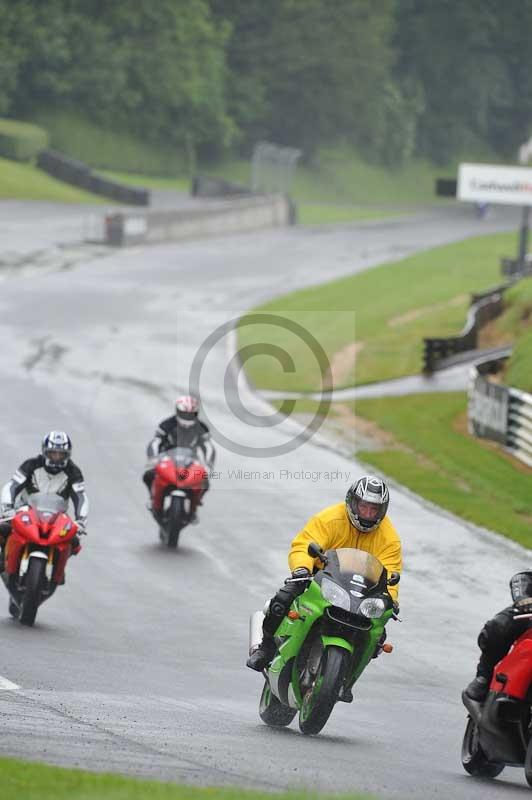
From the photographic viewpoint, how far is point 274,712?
11.6m

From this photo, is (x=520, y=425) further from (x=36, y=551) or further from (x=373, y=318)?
(x=373, y=318)

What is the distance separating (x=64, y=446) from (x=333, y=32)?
9994cm

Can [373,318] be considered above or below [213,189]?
below

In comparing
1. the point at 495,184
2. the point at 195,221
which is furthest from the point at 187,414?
the point at 195,221

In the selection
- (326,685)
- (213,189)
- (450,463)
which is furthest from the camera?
(213,189)

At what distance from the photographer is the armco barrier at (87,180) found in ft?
250

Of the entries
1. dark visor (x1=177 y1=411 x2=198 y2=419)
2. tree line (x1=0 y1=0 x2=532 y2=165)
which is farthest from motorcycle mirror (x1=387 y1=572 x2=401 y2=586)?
tree line (x1=0 y1=0 x2=532 y2=165)

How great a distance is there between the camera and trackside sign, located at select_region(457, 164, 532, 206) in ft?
186

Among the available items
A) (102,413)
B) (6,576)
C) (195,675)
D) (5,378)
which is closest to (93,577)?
(6,576)

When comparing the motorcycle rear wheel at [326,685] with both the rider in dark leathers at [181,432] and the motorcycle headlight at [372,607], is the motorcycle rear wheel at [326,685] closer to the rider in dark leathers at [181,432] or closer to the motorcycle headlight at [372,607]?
the motorcycle headlight at [372,607]

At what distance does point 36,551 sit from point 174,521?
4996 mm

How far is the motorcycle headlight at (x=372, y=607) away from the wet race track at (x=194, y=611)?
0.98 metres

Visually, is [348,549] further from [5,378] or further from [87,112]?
[87,112]

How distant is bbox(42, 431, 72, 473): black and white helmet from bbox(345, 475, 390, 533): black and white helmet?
17.2 feet
